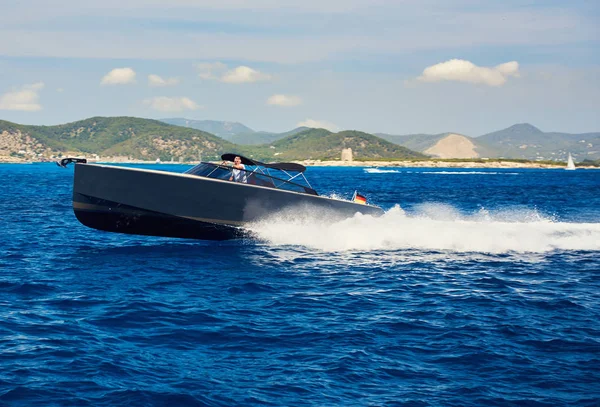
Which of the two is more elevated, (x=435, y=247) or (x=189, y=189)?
(x=189, y=189)

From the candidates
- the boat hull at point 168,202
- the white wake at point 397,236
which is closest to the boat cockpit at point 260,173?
the boat hull at point 168,202

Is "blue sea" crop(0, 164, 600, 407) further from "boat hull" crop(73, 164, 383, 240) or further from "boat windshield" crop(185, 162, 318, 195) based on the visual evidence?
"boat windshield" crop(185, 162, 318, 195)

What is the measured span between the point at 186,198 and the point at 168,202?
0.53 metres

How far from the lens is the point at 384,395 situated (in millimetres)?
7555

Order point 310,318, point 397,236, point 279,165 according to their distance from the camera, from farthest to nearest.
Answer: point 397,236 → point 279,165 → point 310,318

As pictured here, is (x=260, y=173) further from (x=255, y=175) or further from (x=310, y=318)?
(x=310, y=318)

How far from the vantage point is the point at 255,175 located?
19.0 m

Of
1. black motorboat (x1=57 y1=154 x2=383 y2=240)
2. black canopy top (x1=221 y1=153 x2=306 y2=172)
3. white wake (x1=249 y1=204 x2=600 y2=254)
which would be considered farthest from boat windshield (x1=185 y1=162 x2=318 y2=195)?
white wake (x1=249 y1=204 x2=600 y2=254)

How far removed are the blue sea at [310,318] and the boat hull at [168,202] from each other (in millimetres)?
571

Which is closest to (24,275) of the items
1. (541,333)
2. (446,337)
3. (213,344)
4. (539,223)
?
(213,344)

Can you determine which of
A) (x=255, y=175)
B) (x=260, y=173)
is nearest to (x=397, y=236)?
(x=260, y=173)

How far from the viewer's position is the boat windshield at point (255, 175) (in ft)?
60.7

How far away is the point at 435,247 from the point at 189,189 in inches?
308

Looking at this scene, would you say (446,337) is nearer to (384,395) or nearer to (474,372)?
(474,372)
